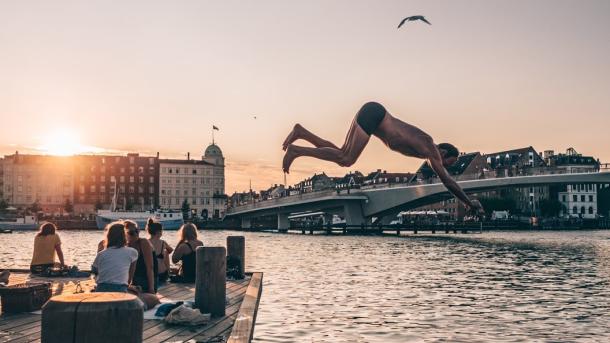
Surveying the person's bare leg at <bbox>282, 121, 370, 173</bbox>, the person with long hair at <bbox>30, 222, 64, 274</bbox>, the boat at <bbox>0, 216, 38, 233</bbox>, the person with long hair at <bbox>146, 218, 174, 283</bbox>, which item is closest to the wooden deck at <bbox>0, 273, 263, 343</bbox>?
the person with long hair at <bbox>146, 218, 174, 283</bbox>

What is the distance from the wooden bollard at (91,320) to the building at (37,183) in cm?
18787

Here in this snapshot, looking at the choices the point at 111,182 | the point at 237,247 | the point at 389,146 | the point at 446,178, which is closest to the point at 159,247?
the point at 237,247

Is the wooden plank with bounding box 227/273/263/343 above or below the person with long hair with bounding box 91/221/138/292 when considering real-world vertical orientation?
below

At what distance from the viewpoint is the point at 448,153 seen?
968 centimetres

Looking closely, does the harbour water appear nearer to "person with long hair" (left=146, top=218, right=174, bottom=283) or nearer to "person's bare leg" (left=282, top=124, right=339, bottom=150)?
"person with long hair" (left=146, top=218, right=174, bottom=283)

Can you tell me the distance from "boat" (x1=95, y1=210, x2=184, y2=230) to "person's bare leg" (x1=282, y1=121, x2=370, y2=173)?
133582 mm

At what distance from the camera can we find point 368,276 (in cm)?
3834

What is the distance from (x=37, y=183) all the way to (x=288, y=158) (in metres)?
189

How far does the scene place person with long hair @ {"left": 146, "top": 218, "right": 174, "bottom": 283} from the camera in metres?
17.0

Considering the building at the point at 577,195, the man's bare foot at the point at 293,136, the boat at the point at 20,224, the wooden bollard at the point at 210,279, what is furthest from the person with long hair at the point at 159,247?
the building at the point at 577,195

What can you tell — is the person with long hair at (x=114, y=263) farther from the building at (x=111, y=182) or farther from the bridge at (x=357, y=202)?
the building at (x=111, y=182)

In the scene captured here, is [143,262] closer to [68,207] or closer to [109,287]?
[109,287]

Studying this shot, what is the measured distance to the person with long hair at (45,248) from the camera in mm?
18805

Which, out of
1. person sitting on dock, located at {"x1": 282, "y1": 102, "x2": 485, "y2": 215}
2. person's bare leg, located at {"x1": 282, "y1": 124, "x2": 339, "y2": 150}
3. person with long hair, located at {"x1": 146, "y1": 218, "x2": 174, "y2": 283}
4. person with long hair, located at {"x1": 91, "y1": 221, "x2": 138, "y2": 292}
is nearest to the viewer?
person sitting on dock, located at {"x1": 282, "y1": 102, "x2": 485, "y2": 215}
